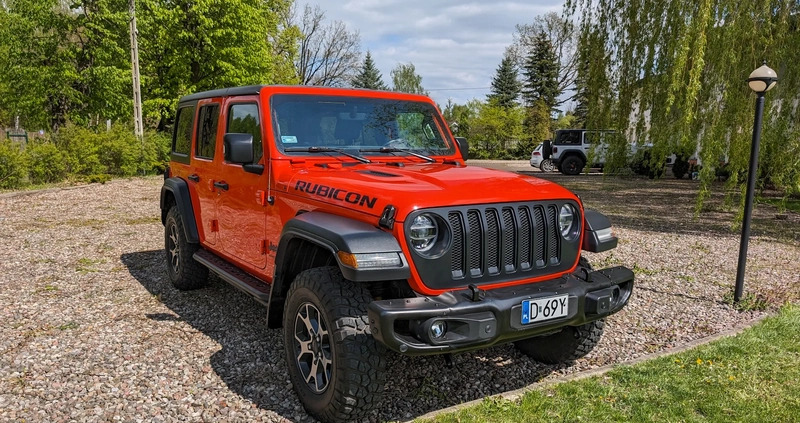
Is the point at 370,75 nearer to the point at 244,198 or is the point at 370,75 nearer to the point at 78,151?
the point at 78,151

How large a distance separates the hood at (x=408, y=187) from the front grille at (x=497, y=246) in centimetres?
6

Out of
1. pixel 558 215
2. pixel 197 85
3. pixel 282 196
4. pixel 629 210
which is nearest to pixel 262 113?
pixel 282 196

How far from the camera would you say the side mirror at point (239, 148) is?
12.2ft

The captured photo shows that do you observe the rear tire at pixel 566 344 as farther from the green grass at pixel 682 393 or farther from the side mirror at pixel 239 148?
the side mirror at pixel 239 148

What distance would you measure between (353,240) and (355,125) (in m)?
1.69

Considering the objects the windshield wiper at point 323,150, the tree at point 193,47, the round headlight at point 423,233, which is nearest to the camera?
the round headlight at point 423,233

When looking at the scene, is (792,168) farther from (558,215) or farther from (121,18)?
(121,18)

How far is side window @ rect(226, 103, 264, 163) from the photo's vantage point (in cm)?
405

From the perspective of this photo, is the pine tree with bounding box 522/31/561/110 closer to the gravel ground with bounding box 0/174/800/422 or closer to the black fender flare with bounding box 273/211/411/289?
the gravel ground with bounding box 0/174/800/422

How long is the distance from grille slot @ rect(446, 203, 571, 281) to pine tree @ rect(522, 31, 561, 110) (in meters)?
40.1

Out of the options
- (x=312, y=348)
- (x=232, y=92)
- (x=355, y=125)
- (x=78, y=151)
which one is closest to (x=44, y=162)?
(x=78, y=151)

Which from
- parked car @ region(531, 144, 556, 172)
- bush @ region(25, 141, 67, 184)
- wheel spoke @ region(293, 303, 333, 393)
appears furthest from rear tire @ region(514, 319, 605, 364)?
parked car @ region(531, 144, 556, 172)

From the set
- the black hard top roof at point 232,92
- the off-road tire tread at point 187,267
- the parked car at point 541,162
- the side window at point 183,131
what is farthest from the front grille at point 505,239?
the parked car at point 541,162

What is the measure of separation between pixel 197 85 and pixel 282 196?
70.0 feet
